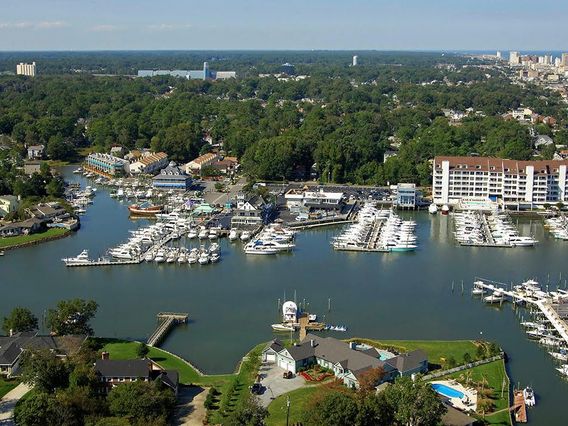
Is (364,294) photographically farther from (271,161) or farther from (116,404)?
(271,161)

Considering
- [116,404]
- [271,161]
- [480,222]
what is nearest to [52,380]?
[116,404]

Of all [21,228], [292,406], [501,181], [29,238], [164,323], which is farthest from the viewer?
[501,181]

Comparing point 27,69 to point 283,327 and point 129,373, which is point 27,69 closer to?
point 283,327

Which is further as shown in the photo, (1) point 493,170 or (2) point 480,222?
(1) point 493,170

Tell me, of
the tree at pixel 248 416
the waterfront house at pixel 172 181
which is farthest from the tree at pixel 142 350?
the waterfront house at pixel 172 181

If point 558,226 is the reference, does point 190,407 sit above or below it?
below

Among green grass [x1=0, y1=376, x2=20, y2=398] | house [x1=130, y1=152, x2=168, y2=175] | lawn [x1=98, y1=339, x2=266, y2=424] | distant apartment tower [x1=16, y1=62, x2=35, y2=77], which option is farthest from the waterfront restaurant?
distant apartment tower [x1=16, y1=62, x2=35, y2=77]

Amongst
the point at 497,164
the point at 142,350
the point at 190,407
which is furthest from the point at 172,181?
the point at 190,407
